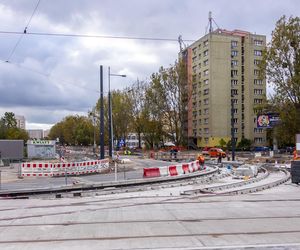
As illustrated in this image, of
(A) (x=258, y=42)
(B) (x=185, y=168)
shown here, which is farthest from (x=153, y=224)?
(A) (x=258, y=42)

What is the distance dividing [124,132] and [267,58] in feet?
183

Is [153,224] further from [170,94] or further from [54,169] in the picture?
[170,94]

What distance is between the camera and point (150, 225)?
10.6m

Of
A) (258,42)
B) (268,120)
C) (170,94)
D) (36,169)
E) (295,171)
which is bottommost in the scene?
(36,169)

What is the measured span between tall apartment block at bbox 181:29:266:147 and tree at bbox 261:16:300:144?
43.1m

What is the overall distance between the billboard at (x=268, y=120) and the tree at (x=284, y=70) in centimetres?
273

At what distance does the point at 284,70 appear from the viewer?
183 ft

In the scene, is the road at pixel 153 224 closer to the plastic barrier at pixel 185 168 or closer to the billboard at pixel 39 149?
the plastic barrier at pixel 185 168

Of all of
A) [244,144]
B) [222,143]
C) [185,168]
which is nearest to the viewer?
[185,168]

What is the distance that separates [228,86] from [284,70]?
151 ft

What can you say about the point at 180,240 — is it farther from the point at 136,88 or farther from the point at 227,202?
the point at 136,88

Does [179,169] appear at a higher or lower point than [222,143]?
lower

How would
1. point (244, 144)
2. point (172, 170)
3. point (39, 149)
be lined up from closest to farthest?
point (172, 170) → point (39, 149) → point (244, 144)

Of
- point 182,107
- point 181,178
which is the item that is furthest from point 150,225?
point 182,107
